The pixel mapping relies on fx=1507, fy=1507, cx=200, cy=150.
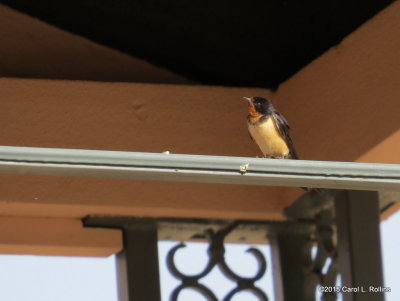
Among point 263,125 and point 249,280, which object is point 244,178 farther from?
point 263,125

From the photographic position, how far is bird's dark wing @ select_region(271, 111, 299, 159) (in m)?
5.38

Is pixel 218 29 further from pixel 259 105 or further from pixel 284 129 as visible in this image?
pixel 284 129

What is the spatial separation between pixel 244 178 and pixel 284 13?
192 cm

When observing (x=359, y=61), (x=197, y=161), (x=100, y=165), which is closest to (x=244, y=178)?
(x=197, y=161)

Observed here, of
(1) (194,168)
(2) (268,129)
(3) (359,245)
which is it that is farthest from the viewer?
(2) (268,129)

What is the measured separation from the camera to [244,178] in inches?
128

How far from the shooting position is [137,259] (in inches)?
198

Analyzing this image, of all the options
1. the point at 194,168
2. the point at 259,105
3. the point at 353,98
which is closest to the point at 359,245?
the point at 353,98

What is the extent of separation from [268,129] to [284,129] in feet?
0.76

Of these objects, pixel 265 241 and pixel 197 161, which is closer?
pixel 197 161

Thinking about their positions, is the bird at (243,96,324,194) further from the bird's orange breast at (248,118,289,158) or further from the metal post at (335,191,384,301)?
the metal post at (335,191,384,301)

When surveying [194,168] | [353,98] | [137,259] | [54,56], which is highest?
[54,56]

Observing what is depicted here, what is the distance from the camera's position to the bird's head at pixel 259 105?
524cm

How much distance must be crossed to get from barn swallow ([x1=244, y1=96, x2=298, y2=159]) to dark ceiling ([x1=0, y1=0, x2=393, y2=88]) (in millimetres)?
121
